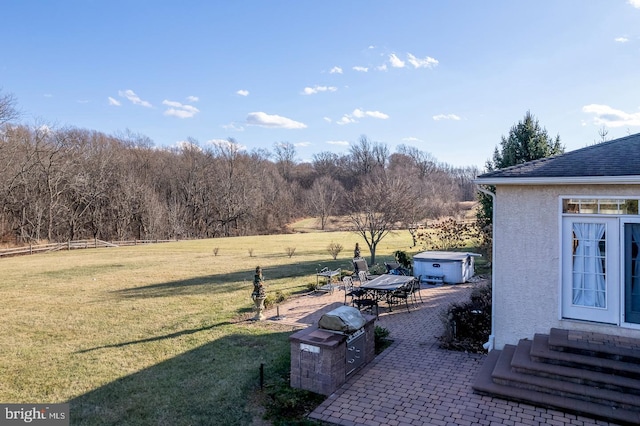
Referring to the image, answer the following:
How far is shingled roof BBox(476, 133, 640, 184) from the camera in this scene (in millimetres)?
6879

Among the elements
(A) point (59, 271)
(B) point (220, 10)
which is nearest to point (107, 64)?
(A) point (59, 271)

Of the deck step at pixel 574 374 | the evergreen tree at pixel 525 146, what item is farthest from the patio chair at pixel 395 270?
the deck step at pixel 574 374

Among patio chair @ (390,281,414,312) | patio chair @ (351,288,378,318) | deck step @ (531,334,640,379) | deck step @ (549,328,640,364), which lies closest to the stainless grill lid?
deck step @ (531,334,640,379)

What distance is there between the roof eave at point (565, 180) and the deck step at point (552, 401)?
3.58 m

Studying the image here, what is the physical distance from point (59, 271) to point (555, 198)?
25.0 m

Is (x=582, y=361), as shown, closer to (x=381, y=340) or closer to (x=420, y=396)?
(x=420, y=396)

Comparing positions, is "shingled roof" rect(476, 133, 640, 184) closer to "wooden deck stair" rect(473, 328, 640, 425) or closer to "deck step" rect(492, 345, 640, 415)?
"wooden deck stair" rect(473, 328, 640, 425)

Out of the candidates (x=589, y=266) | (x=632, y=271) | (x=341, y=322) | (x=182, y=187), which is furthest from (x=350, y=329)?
(x=182, y=187)

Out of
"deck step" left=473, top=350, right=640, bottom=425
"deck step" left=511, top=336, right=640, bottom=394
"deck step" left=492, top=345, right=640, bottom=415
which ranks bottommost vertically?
"deck step" left=473, top=350, right=640, bottom=425

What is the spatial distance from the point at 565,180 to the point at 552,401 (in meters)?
3.77

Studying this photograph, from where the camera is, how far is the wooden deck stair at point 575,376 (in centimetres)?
569

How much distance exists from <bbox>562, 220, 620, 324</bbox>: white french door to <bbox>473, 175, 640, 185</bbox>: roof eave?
2.37ft

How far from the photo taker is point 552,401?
233 inches

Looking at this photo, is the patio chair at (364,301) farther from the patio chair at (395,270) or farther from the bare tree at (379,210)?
the bare tree at (379,210)
